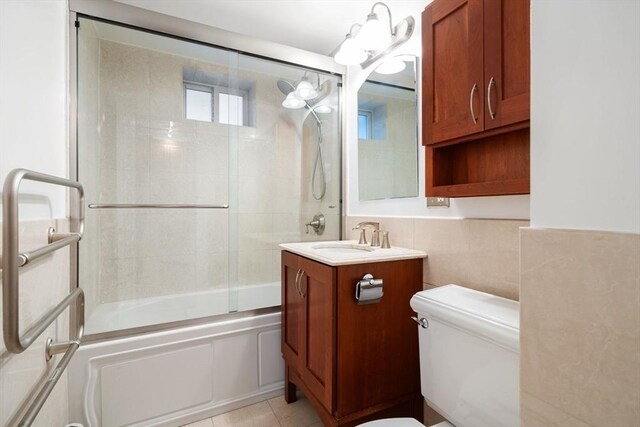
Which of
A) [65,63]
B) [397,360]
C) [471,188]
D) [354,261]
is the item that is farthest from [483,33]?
[65,63]

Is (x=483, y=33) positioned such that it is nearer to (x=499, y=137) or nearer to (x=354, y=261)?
(x=499, y=137)

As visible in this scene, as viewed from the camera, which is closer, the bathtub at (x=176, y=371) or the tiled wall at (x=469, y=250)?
the tiled wall at (x=469, y=250)

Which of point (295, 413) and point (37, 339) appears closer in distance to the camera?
point (37, 339)

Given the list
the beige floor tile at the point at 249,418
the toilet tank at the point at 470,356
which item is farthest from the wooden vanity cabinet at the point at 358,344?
the beige floor tile at the point at 249,418

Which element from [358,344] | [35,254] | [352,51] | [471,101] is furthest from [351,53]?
[35,254]

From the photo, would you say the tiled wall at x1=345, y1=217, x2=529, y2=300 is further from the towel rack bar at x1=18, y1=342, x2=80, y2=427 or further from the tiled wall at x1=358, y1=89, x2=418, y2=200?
the towel rack bar at x1=18, y1=342, x2=80, y2=427

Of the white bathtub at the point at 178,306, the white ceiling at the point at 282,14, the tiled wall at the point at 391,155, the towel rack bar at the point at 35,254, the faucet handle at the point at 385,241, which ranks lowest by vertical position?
the white bathtub at the point at 178,306

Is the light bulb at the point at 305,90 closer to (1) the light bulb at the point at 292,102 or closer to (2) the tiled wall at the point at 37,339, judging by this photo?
(1) the light bulb at the point at 292,102

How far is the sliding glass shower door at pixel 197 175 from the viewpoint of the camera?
183 centimetres

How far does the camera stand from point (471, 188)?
1.01 meters

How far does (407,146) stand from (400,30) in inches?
23.6

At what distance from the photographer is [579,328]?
40 cm

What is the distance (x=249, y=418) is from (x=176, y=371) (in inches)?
18.2

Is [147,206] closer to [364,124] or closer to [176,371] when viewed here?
[176,371]
